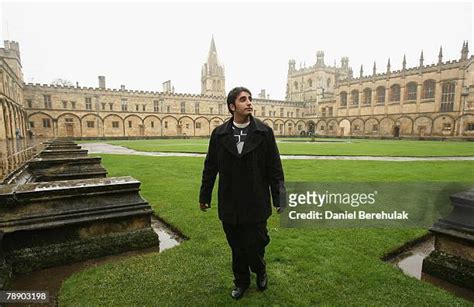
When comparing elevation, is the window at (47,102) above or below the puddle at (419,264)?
above

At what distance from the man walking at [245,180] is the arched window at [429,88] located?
43674mm

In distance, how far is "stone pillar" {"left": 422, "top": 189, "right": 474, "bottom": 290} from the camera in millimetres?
2566

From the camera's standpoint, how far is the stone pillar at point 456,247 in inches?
101

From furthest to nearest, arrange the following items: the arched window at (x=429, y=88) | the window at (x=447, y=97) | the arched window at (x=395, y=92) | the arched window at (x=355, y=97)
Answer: the arched window at (x=355, y=97) < the arched window at (x=395, y=92) < the arched window at (x=429, y=88) < the window at (x=447, y=97)

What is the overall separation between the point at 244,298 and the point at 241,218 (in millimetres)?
720

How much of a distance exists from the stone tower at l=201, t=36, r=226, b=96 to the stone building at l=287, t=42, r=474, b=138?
826 inches

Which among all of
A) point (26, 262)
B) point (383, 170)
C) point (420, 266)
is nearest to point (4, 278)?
point (26, 262)

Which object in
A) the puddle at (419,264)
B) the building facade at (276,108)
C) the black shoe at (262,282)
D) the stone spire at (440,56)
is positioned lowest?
the puddle at (419,264)

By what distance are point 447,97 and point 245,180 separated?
141 ft

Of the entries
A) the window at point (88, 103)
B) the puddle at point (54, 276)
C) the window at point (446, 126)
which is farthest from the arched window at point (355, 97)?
the puddle at point (54, 276)

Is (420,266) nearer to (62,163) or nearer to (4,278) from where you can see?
(4,278)

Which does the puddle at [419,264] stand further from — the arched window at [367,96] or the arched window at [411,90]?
the arched window at [367,96]

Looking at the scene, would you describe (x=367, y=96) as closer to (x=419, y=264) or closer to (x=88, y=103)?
(x=88, y=103)

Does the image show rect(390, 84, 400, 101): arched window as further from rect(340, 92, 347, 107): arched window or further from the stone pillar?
the stone pillar
